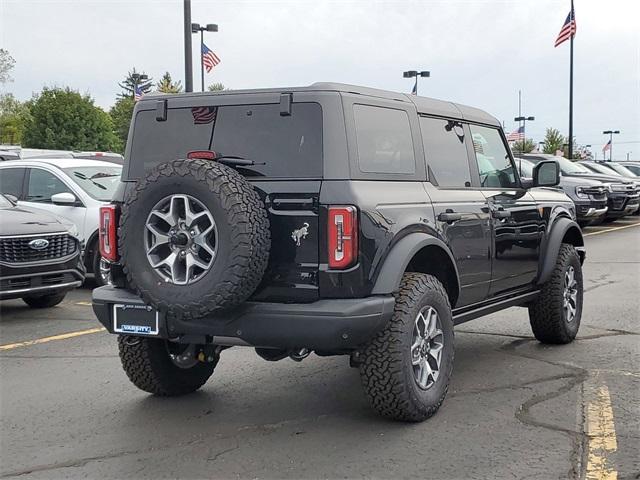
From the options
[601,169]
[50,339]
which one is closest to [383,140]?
[50,339]

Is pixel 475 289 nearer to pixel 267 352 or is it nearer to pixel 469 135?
pixel 469 135

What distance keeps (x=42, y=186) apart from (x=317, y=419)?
7.20 metres

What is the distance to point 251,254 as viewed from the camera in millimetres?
4023

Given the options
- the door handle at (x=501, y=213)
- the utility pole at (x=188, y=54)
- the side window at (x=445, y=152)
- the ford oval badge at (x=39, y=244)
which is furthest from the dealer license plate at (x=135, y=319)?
the utility pole at (x=188, y=54)

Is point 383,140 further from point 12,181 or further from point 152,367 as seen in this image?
point 12,181

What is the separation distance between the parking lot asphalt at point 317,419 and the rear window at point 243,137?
1501mm

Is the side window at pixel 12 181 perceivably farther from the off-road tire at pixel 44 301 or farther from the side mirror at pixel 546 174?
the side mirror at pixel 546 174

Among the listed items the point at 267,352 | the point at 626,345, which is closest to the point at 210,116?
the point at 267,352

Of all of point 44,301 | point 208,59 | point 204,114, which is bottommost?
point 44,301

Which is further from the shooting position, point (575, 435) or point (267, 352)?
point (267, 352)

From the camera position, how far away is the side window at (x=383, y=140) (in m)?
4.48

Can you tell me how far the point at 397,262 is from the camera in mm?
4340

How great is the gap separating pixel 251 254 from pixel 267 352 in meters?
0.87

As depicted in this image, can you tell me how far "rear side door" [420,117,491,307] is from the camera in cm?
504
